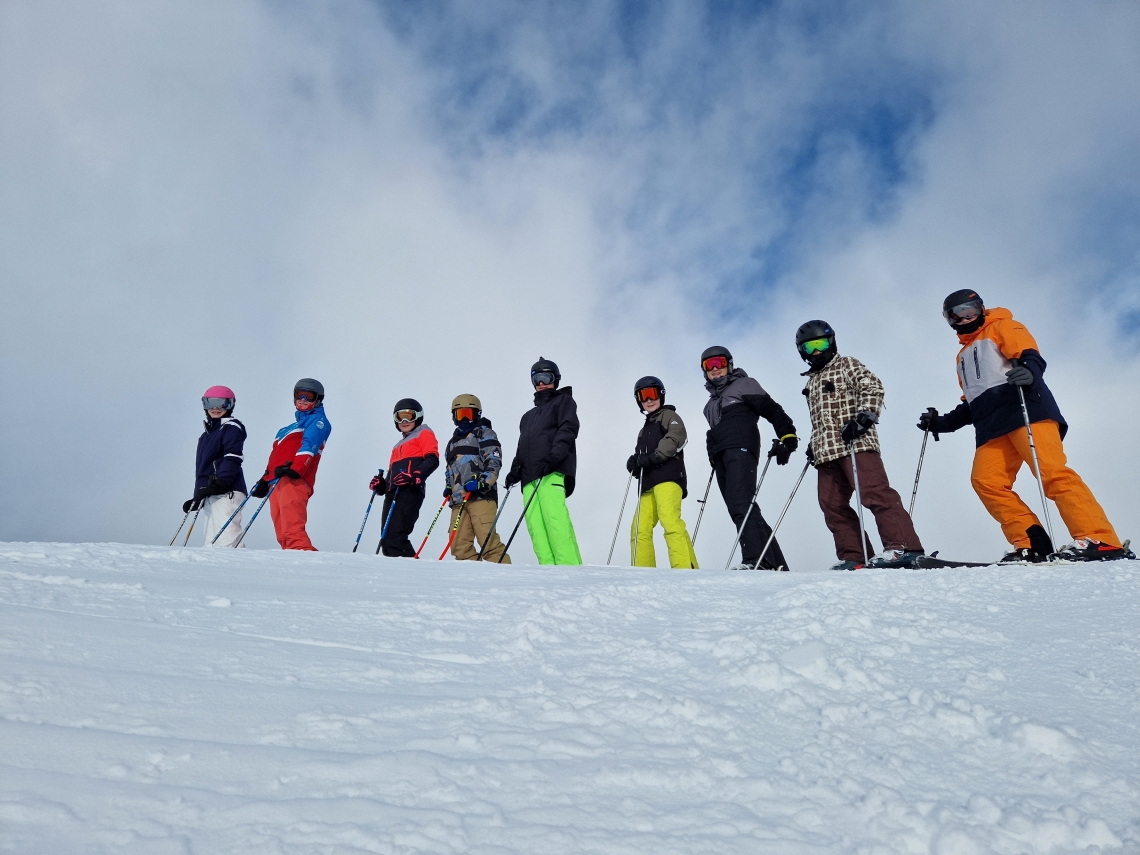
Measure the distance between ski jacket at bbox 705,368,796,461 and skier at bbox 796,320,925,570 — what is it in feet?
1.65

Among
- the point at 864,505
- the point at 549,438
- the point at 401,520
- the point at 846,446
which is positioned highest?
the point at 549,438

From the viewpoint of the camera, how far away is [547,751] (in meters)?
1.45

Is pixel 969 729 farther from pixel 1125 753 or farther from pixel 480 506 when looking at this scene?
pixel 480 506

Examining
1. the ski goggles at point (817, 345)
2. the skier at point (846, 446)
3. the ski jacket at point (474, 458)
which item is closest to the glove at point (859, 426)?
the skier at point (846, 446)

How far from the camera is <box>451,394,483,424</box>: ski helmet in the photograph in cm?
791

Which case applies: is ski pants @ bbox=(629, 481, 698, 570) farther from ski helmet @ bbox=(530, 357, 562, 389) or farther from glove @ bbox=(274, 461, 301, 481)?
glove @ bbox=(274, 461, 301, 481)

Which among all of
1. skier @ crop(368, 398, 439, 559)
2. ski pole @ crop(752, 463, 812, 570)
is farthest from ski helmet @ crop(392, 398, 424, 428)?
ski pole @ crop(752, 463, 812, 570)

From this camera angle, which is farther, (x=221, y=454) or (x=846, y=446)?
(x=221, y=454)

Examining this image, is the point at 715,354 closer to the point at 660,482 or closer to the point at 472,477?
the point at 660,482

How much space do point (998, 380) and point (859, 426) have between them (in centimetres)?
101

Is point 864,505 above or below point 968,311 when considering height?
below

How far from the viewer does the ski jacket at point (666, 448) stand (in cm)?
675

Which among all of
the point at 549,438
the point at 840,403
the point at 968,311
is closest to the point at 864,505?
the point at 840,403

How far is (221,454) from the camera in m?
7.02
